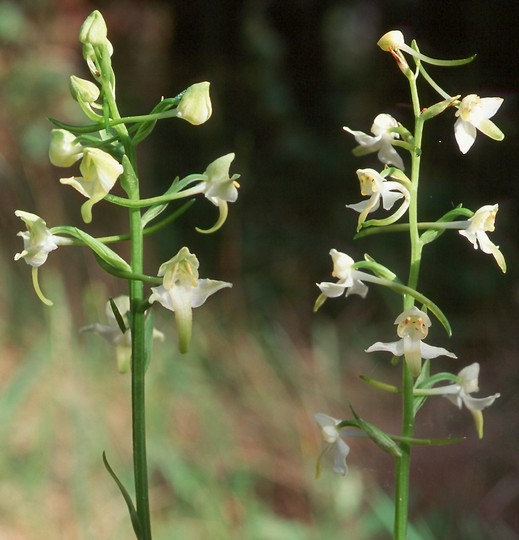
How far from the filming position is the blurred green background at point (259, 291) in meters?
2.26

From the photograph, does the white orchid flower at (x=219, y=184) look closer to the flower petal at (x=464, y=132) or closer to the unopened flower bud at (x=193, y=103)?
the unopened flower bud at (x=193, y=103)

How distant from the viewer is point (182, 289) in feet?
3.58

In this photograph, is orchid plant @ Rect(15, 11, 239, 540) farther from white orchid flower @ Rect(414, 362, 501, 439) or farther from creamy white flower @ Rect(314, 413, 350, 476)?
white orchid flower @ Rect(414, 362, 501, 439)

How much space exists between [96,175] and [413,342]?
40 cm

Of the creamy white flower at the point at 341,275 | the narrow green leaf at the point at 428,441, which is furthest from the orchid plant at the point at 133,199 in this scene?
the narrow green leaf at the point at 428,441

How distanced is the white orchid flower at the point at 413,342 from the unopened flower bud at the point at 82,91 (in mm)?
443

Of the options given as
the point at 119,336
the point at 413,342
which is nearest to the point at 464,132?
the point at 413,342

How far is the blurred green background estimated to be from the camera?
7.41 feet

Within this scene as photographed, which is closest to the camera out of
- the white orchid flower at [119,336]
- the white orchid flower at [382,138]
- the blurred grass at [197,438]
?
the white orchid flower at [382,138]

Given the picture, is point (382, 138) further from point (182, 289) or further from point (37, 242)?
point (37, 242)

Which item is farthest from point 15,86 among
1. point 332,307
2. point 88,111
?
point 88,111

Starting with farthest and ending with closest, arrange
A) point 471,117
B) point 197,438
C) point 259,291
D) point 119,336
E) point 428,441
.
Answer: point 259,291
point 197,438
point 119,336
point 471,117
point 428,441

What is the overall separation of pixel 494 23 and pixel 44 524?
2.04 meters

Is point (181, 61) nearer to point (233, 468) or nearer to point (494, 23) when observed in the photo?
point (494, 23)
